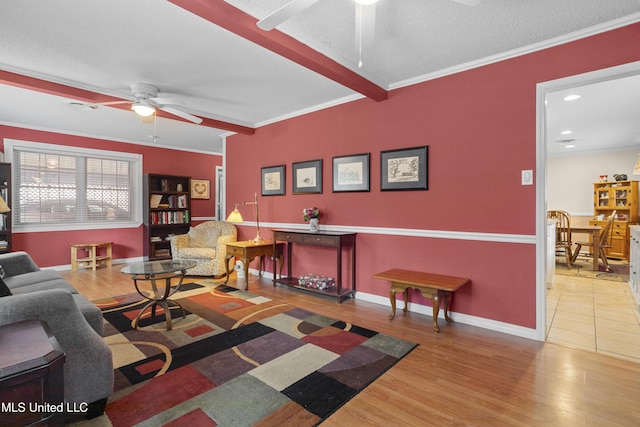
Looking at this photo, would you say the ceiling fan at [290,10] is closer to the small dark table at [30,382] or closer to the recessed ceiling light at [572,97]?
the small dark table at [30,382]

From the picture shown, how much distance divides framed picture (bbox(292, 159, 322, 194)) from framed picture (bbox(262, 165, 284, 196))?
31cm

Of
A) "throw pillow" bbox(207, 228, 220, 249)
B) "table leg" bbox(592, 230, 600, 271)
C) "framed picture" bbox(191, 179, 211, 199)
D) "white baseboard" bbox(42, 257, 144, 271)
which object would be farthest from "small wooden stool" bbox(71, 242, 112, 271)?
"table leg" bbox(592, 230, 600, 271)

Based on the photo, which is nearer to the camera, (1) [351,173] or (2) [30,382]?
(2) [30,382]

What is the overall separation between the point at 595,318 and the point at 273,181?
427cm

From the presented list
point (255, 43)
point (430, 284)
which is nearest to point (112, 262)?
point (255, 43)

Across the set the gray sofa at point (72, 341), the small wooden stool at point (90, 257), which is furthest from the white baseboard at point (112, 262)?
the gray sofa at point (72, 341)

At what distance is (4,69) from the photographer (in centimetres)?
302

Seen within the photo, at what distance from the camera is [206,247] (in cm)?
A: 541

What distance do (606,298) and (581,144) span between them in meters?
4.21

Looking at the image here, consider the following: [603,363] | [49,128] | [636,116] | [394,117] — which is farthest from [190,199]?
[636,116]

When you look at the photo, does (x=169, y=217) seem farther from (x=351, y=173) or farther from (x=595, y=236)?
(x=595, y=236)

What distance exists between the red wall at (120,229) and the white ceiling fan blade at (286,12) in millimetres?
5702

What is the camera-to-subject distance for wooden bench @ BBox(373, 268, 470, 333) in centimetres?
285

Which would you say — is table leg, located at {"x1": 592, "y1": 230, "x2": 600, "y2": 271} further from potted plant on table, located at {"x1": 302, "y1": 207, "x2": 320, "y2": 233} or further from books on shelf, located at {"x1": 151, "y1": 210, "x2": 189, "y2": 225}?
books on shelf, located at {"x1": 151, "y1": 210, "x2": 189, "y2": 225}
